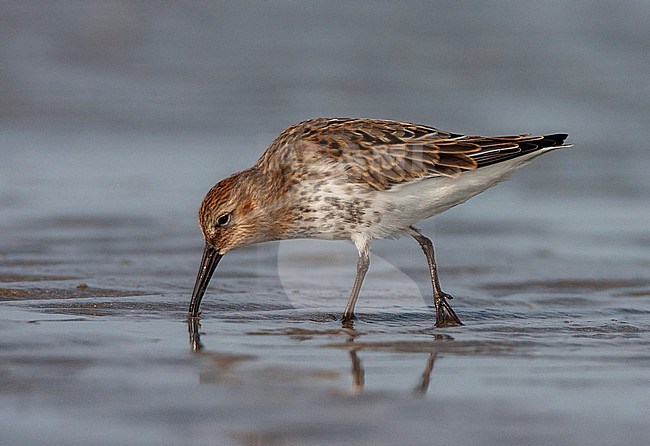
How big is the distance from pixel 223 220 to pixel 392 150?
1.14m

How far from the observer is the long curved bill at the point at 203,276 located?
23.2ft

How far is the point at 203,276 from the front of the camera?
7.32 m

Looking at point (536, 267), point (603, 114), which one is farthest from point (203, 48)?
point (536, 267)

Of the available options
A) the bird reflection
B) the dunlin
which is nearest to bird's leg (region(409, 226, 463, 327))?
the dunlin

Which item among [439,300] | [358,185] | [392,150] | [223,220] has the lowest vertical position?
[439,300]

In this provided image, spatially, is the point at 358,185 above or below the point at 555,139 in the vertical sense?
below

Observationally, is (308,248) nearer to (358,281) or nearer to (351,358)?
(358,281)

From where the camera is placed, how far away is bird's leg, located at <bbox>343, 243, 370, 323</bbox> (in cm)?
713

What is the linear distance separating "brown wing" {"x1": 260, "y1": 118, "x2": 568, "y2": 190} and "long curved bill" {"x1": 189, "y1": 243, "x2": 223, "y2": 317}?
0.69m

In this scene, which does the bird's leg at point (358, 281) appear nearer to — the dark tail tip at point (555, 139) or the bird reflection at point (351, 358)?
the bird reflection at point (351, 358)

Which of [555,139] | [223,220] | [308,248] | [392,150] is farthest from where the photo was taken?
[308,248]

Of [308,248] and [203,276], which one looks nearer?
[203,276]


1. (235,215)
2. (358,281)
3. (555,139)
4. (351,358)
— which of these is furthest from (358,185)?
(351,358)

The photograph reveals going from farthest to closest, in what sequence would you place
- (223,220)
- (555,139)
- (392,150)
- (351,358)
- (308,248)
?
(308,248) → (223,220) → (392,150) → (555,139) → (351,358)
